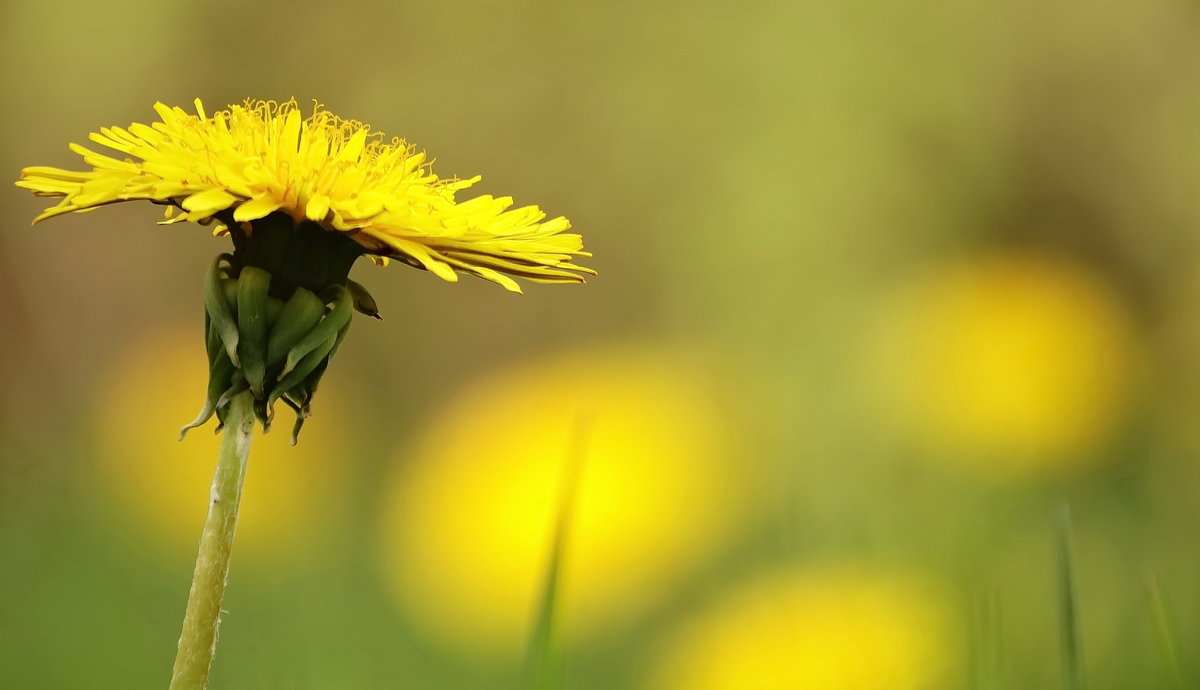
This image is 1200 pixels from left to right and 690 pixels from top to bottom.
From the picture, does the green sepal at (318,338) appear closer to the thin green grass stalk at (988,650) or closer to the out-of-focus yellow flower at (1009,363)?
the thin green grass stalk at (988,650)

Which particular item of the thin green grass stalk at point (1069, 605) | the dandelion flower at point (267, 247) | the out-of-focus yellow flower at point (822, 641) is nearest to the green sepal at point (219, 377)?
the dandelion flower at point (267, 247)

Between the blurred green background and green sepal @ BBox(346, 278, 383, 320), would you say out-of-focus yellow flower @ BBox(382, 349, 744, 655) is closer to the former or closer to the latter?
the blurred green background

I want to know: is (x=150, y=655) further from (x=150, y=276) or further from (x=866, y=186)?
(x=866, y=186)

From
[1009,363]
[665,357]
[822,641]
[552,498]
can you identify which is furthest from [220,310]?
[665,357]

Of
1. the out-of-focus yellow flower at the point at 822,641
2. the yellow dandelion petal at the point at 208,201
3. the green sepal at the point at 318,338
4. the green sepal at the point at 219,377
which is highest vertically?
the yellow dandelion petal at the point at 208,201

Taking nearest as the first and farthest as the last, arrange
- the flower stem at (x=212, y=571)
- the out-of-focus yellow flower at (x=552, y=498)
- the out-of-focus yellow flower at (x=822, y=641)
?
the flower stem at (x=212, y=571)
the out-of-focus yellow flower at (x=822, y=641)
the out-of-focus yellow flower at (x=552, y=498)

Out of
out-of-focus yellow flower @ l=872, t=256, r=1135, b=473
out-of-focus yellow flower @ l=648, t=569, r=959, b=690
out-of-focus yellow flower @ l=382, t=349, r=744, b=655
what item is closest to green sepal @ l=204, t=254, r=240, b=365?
out-of-focus yellow flower @ l=648, t=569, r=959, b=690
